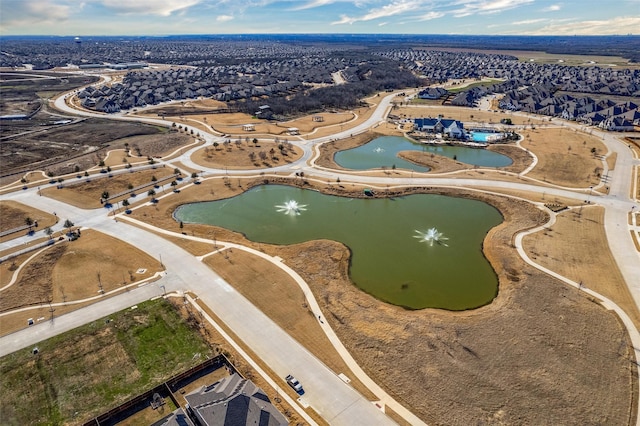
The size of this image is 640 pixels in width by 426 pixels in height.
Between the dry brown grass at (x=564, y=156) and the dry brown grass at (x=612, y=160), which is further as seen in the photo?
the dry brown grass at (x=612, y=160)

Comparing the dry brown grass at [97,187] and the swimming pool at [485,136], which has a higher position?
the dry brown grass at [97,187]

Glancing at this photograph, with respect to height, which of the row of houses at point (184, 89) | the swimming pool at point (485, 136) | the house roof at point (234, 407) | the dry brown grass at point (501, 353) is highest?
the row of houses at point (184, 89)

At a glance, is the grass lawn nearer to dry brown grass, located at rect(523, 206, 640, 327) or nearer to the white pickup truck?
the white pickup truck

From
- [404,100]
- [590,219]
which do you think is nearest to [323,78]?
[404,100]

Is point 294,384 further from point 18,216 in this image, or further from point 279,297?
point 18,216

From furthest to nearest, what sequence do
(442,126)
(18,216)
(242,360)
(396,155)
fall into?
1. (442,126)
2. (396,155)
3. (18,216)
4. (242,360)

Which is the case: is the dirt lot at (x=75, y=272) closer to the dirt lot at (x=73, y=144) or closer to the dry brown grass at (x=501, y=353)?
the dry brown grass at (x=501, y=353)

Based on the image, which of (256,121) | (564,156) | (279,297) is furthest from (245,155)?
(564,156)

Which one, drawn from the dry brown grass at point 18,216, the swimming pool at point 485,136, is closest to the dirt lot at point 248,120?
the swimming pool at point 485,136
